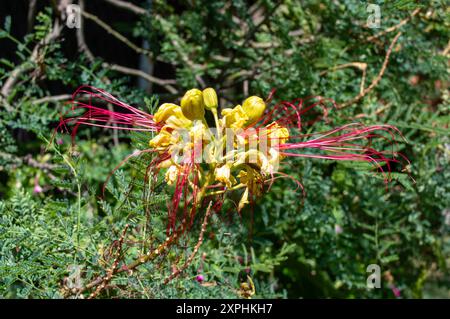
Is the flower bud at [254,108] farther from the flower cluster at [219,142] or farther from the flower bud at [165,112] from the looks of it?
the flower bud at [165,112]

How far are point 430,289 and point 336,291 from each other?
47.6 inches

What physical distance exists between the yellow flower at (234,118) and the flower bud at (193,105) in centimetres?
5

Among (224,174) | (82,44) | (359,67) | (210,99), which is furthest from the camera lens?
(82,44)

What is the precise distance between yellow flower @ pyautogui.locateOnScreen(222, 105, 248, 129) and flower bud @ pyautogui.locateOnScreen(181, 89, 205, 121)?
0.05m

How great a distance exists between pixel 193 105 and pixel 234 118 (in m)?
0.08

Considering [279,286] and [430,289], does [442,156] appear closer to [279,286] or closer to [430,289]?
[279,286]

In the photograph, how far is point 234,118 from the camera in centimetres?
123

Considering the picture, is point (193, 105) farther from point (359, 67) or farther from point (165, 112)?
point (359, 67)

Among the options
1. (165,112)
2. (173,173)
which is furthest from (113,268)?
(165,112)

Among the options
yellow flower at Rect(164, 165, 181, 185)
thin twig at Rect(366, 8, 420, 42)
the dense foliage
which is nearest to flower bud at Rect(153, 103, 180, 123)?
yellow flower at Rect(164, 165, 181, 185)

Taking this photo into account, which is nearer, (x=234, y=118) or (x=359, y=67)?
(x=234, y=118)

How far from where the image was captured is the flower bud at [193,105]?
4.01 feet

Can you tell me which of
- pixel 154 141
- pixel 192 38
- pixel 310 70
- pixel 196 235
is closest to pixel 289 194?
pixel 310 70

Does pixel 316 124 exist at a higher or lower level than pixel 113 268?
higher
